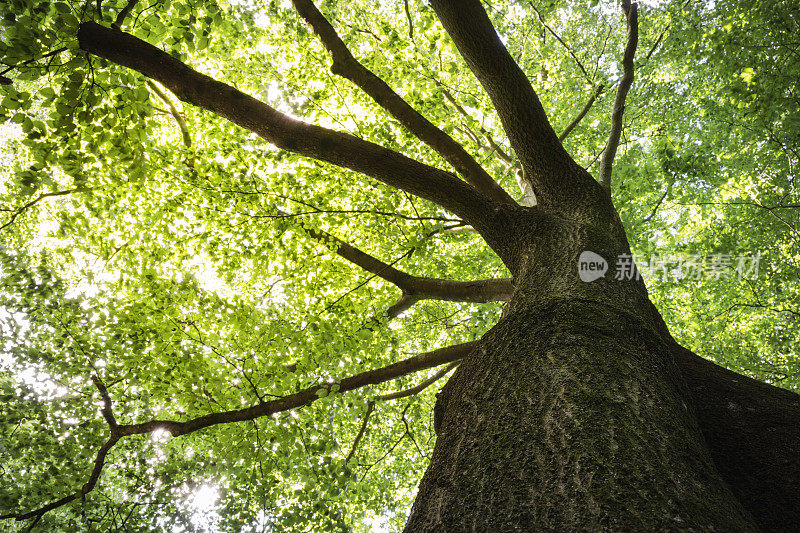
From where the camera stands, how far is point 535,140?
4.08 meters

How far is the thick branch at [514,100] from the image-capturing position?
3611 millimetres

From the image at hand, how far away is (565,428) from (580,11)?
12.3 metres

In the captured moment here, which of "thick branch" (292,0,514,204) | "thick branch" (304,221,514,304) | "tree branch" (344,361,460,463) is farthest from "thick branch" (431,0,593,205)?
"tree branch" (344,361,460,463)

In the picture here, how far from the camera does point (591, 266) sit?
3.11 m

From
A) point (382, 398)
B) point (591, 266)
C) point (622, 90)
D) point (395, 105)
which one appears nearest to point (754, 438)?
point (591, 266)

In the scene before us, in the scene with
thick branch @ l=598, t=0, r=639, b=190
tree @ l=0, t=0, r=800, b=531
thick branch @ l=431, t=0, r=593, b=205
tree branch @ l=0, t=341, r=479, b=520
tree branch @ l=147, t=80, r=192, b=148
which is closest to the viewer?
tree @ l=0, t=0, r=800, b=531

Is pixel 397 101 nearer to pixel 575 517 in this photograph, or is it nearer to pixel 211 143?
pixel 211 143

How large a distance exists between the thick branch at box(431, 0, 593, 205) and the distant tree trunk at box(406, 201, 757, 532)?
1.75 meters

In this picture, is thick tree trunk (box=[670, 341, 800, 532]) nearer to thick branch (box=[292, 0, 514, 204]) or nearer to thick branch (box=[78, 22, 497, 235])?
thick branch (box=[78, 22, 497, 235])

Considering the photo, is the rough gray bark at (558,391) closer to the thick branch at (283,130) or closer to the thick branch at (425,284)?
the thick branch at (283,130)

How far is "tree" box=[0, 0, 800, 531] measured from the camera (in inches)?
73.2

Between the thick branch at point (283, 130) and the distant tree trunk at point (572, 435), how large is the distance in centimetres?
129

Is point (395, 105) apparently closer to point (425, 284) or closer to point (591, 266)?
point (425, 284)

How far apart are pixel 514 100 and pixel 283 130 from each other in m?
2.30
